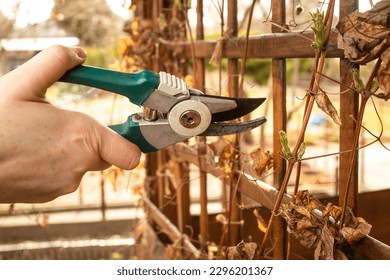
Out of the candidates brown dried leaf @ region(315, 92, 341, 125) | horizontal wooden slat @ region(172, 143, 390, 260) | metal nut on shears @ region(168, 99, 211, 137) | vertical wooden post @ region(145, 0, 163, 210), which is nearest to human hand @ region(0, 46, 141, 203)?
metal nut on shears @ region(168, 99, 211, 137)

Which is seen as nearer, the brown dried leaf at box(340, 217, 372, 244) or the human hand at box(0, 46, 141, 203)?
the human hand at box(0, 46, 141, 203)

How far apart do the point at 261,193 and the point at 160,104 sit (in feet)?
1.82

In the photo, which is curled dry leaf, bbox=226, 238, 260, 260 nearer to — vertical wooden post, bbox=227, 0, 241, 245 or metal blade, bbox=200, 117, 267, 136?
metal blade, bbox=200, 117, 267, 136

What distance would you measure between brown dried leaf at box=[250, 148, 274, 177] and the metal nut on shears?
323 mm

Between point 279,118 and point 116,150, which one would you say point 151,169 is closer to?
point 279,118

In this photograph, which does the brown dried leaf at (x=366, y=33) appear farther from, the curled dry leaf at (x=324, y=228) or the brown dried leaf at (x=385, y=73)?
the curled dry leaf at (x=324, y=228)

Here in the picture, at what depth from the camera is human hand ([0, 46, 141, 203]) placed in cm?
96

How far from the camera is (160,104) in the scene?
112cm

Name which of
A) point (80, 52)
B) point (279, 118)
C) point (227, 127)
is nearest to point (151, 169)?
point (279, 118)

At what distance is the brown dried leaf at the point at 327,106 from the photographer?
3.39ft

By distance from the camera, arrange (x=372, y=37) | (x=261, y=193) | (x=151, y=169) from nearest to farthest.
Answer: (x=372, y=37) < (x=261, y=193) < (x=151, y=169)

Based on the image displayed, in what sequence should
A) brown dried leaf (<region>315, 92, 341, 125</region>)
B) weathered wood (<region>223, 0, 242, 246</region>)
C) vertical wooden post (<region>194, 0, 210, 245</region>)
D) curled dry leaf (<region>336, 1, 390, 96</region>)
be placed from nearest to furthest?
curled dry leaf (<region>336, 1, 390, 96</region>)
brown dried leaf (<region>315, 92, 341, 125</region>)
weathered wood (<region>223, 0, 242, 246</region>)
vertical wooden post (<region>194, 0, 210, 245</region>)

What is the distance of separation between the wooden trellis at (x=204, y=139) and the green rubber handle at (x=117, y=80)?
32cm
